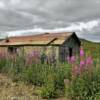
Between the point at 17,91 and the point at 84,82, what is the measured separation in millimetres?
2393

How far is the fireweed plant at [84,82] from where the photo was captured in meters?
6.78

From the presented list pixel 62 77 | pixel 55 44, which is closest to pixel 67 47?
pixel 55 44

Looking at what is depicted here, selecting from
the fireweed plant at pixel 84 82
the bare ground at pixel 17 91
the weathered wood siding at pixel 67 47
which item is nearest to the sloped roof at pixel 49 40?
the weathered wood siding at pixel 67 47

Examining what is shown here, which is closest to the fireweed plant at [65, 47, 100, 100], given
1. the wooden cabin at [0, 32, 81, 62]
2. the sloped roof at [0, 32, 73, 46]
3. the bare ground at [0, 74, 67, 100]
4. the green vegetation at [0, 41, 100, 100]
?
the green vegetation at [0, 41, 100, 100]

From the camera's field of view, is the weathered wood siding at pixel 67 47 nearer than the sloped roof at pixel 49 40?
No

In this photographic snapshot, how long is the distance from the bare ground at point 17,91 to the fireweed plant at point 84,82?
1.07 metres

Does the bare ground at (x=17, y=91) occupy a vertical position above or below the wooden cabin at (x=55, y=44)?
below

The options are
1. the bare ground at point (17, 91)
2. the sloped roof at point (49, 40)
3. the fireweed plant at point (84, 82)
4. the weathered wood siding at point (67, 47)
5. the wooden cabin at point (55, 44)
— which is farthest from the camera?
the weathered wood siding at point (67, 47)

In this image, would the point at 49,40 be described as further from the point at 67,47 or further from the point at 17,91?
the point at 17,91

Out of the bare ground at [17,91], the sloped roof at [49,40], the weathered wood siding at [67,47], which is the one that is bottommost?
the bare ground at [17,91]

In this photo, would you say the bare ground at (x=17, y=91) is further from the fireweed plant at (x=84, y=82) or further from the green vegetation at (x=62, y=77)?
the fireweed plant at (x=84, y=82)

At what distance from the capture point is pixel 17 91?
26.2ft

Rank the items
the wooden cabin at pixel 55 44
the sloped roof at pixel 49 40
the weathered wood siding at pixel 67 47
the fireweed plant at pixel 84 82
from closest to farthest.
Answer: the fireweed plant at pixel 84 82 → the wooden cabin at pixel 55 44 → the sloped roof at pixel 49 40 → the weathered wood siding at pixel 67 47

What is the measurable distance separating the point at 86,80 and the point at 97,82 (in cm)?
39
